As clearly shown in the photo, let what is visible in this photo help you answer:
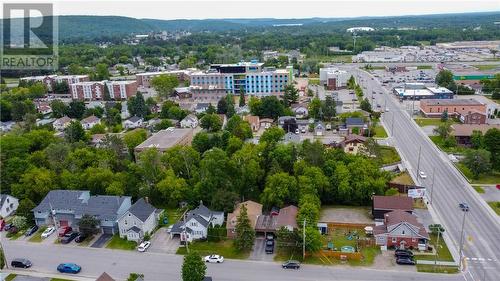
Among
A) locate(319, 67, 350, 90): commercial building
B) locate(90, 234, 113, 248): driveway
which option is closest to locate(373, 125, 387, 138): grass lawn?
locate(319, 67, 350, 90): commercial building

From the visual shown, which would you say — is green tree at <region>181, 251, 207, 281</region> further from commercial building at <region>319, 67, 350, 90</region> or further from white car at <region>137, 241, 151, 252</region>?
commercial building at <region>319, 67, 350, 90</region>

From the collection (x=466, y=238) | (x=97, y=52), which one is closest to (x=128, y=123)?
(x=466, y=238)

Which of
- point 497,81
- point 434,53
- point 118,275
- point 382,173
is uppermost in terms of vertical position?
point 434,53

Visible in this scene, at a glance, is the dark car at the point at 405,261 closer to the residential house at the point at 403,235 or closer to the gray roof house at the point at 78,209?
the residential house at the point at 403,235

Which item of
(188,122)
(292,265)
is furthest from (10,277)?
(188,122)

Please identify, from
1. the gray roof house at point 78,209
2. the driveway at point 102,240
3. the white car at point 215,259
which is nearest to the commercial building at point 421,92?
the white car at point 215,259

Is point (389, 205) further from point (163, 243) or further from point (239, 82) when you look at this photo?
point (239, 82)

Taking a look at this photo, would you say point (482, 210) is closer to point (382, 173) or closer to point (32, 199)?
point (382, 173)
